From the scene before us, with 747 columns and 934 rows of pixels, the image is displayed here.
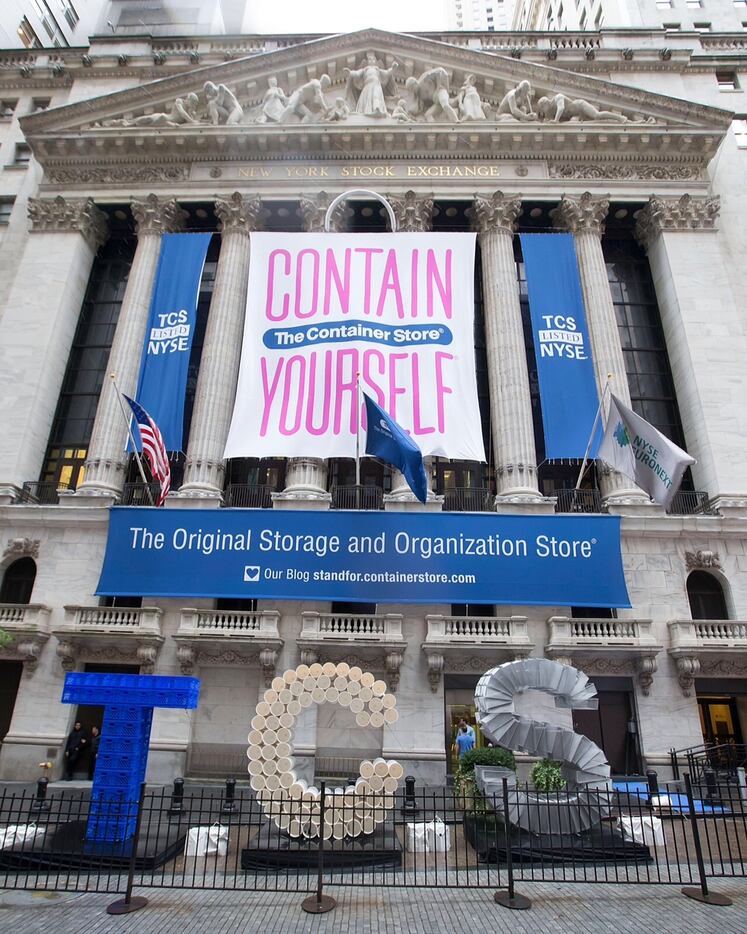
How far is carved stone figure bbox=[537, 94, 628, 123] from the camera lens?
30.0 m

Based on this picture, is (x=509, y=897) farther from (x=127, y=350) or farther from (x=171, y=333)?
(x=127, y=350)

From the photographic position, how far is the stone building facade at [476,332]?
70.2ft

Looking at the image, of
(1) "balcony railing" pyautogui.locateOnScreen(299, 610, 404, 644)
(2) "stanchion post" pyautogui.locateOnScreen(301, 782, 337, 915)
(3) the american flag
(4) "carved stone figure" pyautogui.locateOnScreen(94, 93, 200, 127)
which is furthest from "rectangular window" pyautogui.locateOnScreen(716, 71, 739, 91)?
(2) "stanchion post" pyautogui.locateOnScreen(301, 782, 337, 915)

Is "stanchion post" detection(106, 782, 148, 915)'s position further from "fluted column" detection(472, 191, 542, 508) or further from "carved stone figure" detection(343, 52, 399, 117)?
"carved stone figure" detection(343, 52, 399, 117)

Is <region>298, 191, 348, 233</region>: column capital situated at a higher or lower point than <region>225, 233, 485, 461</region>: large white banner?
higher

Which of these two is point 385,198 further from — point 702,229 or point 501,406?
point 702,229

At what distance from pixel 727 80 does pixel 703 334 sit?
19.5 m

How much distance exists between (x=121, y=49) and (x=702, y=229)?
33.3 m

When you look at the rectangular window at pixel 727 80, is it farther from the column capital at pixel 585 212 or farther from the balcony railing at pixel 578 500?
the balcony railing at pixel 578 500

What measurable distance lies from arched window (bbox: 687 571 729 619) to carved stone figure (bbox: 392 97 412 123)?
81.0ft

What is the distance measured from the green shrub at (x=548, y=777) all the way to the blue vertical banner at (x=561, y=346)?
41.6 ft

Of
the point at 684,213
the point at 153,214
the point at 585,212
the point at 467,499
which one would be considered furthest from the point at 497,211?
the point at 153,214

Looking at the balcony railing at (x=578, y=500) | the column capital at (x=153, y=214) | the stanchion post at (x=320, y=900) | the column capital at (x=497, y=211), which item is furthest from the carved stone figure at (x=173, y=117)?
the stanchion post at (x=320, y=900)

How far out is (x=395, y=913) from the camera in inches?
373
